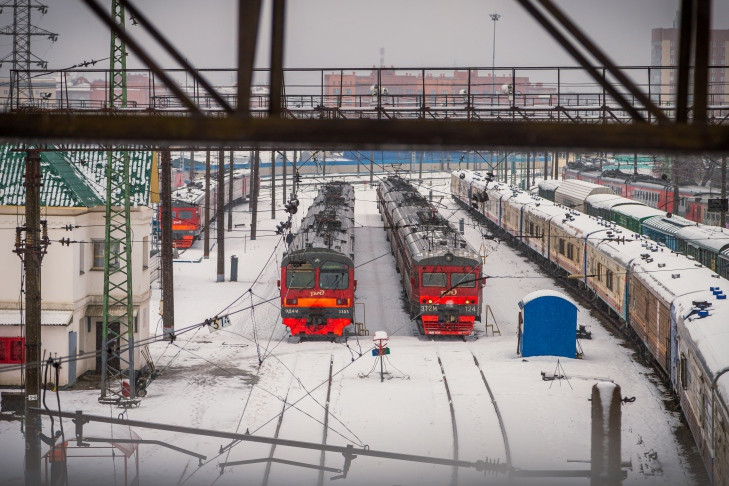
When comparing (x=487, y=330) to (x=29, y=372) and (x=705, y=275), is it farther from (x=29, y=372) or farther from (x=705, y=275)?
(x=29, y=372)

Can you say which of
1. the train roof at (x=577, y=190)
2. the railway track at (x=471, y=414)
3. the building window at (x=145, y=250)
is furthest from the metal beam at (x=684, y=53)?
the train roof at (x=577, y=190)

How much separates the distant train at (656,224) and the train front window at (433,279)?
26.6 feet

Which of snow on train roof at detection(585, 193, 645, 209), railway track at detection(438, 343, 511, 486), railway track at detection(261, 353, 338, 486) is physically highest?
snow on train roof at detection(585, 193, 645, 209)

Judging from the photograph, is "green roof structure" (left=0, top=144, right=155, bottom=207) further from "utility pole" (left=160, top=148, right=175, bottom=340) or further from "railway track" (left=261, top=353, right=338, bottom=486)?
"railway track" (left=261, top=353, right=338, bottom=486)

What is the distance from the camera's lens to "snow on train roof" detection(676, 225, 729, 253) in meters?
28.1

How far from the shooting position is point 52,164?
22703 millimetres

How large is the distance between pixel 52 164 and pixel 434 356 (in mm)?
10738

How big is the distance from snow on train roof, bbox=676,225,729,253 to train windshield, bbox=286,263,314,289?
12182mm

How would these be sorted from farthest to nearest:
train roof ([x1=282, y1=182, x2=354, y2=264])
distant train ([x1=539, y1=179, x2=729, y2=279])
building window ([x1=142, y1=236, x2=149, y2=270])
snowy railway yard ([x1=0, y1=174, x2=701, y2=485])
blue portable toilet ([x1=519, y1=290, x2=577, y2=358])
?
distant train ([x1=539, y1=179, x2=729, y2=279]), train roof ([x1=282, y1=182, x2=354, y2=264]), blue portable toilet ([x1=519, y1=290, x2=577, y2=358]), building window ([x1=142, y1=236, x2=149, y2=270]), snowy railway yard ([x1=0, y1=174, x2=701, y2=485])

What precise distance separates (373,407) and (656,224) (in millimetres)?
20234

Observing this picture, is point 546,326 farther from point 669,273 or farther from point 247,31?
point 247,31

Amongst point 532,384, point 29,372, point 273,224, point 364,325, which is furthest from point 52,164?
point 273,224

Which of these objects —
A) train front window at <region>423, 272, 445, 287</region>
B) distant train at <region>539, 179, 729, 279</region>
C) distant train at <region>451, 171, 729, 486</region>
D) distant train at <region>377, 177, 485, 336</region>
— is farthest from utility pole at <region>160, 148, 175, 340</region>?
distant train at <region>539, 179, 729, 279</region>

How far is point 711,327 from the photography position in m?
16.0
